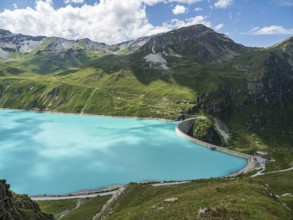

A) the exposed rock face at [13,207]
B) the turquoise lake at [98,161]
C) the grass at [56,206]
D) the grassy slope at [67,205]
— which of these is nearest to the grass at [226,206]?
the exposed rock face at [13,207]

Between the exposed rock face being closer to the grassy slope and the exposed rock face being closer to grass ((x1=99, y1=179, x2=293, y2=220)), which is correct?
grass ((x1=99, y1=179, x2=293, y2=220))

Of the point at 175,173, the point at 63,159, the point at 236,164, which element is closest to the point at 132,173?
the point at 175,173

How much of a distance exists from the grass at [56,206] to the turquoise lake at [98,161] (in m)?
13.7

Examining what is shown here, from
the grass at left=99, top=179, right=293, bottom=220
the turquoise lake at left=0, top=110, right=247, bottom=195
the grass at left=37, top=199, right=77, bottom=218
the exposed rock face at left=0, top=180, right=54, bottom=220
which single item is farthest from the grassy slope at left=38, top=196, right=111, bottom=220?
the grass at left=99, top=179, right=293, bottom=220

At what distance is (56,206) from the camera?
91.0 meters

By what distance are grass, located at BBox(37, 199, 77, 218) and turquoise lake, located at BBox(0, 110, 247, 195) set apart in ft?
44.9

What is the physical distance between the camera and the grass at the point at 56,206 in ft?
281

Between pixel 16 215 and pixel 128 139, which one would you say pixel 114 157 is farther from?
pixel 16 215

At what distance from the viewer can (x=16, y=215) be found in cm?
3950

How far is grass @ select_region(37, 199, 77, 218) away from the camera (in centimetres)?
8573

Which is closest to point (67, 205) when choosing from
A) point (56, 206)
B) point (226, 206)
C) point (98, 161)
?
point (56, 206)

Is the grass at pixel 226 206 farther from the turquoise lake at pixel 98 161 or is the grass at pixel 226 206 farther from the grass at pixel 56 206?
the turquoise lake at pixel 98 161

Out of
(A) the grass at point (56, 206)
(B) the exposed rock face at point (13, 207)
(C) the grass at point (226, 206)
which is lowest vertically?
(A) the grass at point (56, 206)

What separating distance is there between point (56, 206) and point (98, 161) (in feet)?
178
